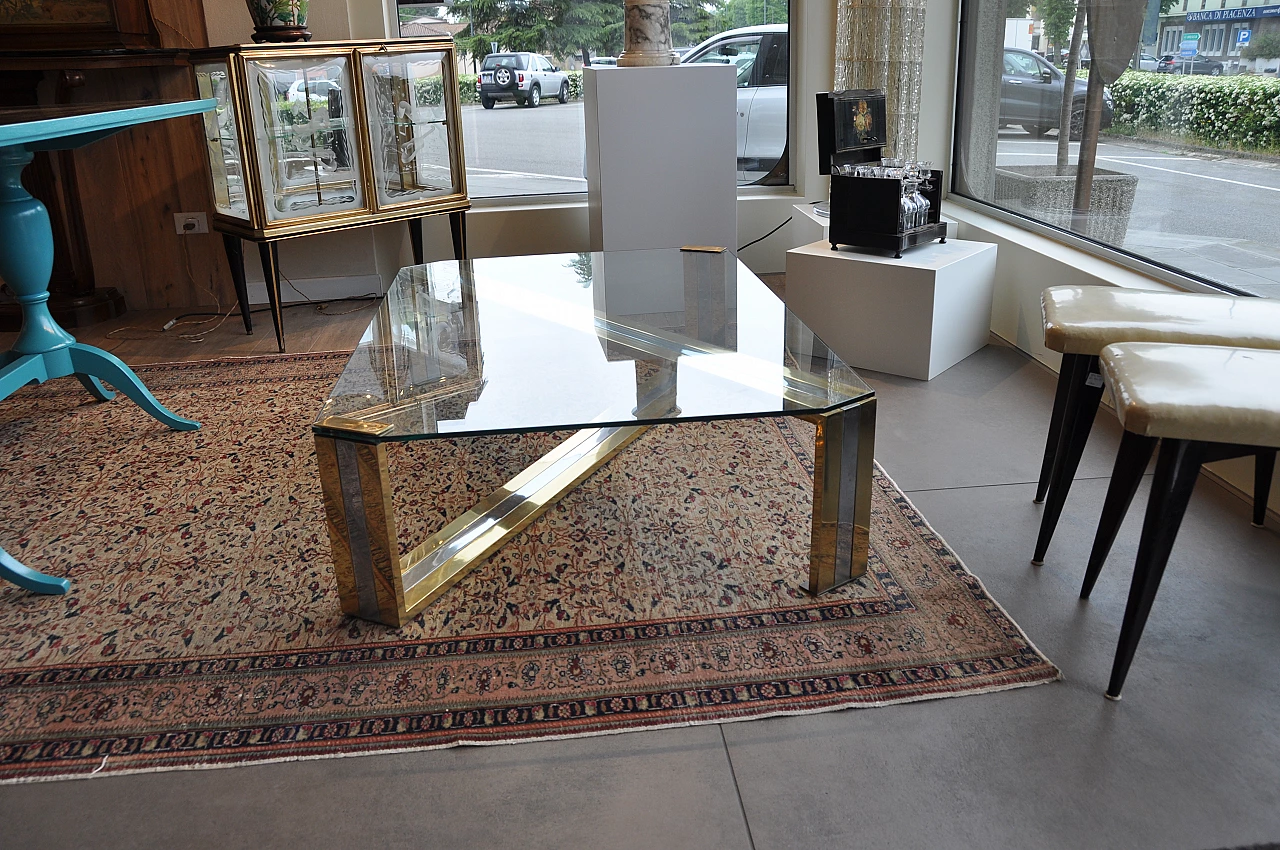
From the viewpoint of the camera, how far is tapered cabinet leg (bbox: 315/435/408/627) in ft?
4.92

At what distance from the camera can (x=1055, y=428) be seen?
77.3 inches

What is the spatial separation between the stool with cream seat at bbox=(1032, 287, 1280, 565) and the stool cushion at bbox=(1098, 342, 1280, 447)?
192 mm

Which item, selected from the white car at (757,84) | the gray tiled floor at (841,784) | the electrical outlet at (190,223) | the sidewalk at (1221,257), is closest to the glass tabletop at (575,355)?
the gray tiled floor at (841,784)

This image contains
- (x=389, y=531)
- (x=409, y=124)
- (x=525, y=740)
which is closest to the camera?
(x=525, y=740)

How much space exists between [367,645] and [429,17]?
3125 mm

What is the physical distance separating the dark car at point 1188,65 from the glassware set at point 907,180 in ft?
2.20

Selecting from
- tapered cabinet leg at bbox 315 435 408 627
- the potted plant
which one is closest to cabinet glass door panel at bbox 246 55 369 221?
the potted plant

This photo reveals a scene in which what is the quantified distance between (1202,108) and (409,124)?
2.53m

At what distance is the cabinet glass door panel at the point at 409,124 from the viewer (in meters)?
3.44

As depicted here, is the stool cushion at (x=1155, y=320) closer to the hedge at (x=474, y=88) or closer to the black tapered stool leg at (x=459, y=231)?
the black tapered stool leg at (x=459, y=231)

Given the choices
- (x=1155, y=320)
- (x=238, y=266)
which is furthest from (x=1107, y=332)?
(x=238, y=266)

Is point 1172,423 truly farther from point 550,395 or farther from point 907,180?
point 907,180

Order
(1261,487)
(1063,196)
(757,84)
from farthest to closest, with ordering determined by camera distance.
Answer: (757,84) < (1063,196) < (1261,487)

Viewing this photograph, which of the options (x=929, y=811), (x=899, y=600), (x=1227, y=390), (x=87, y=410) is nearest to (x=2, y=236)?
(x=87, y=410)
